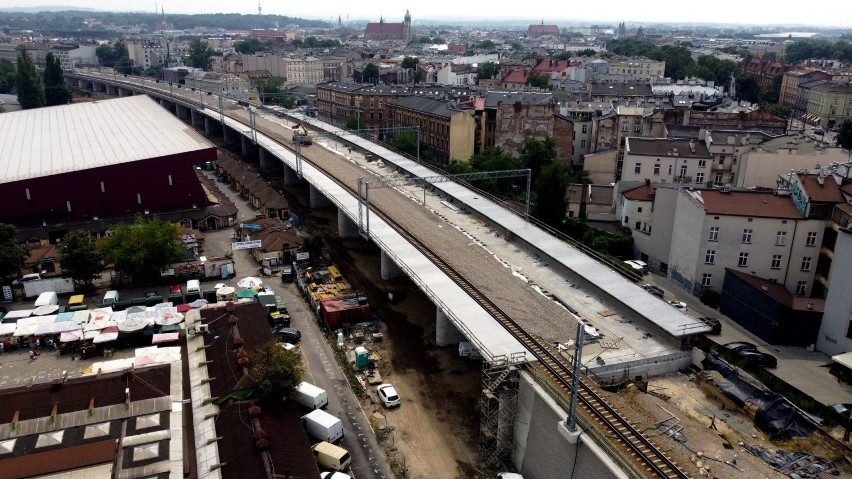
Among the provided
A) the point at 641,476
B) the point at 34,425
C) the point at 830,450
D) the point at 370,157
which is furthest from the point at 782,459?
the point at 370,157

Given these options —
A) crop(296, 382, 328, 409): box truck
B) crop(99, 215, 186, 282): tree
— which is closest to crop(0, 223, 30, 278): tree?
crop(99, 215, 186, 282): tree

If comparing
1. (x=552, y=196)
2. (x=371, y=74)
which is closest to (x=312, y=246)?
(x=552, y=196)

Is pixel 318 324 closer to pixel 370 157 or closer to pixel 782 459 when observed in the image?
pixel 782 459

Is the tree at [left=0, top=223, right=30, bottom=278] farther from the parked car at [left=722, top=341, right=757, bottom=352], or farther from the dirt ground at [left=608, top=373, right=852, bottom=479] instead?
the parked car at [left=722, top=341, right=757, bottom=352]

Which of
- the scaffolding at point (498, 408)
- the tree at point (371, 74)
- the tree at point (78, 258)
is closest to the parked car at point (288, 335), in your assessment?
the scaffolding at point (498, 408)

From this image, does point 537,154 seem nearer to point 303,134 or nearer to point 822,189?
point 822,189

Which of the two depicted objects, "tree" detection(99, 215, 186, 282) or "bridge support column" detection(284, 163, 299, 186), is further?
"bridge support column" detection(284, 163, 299, 186)
